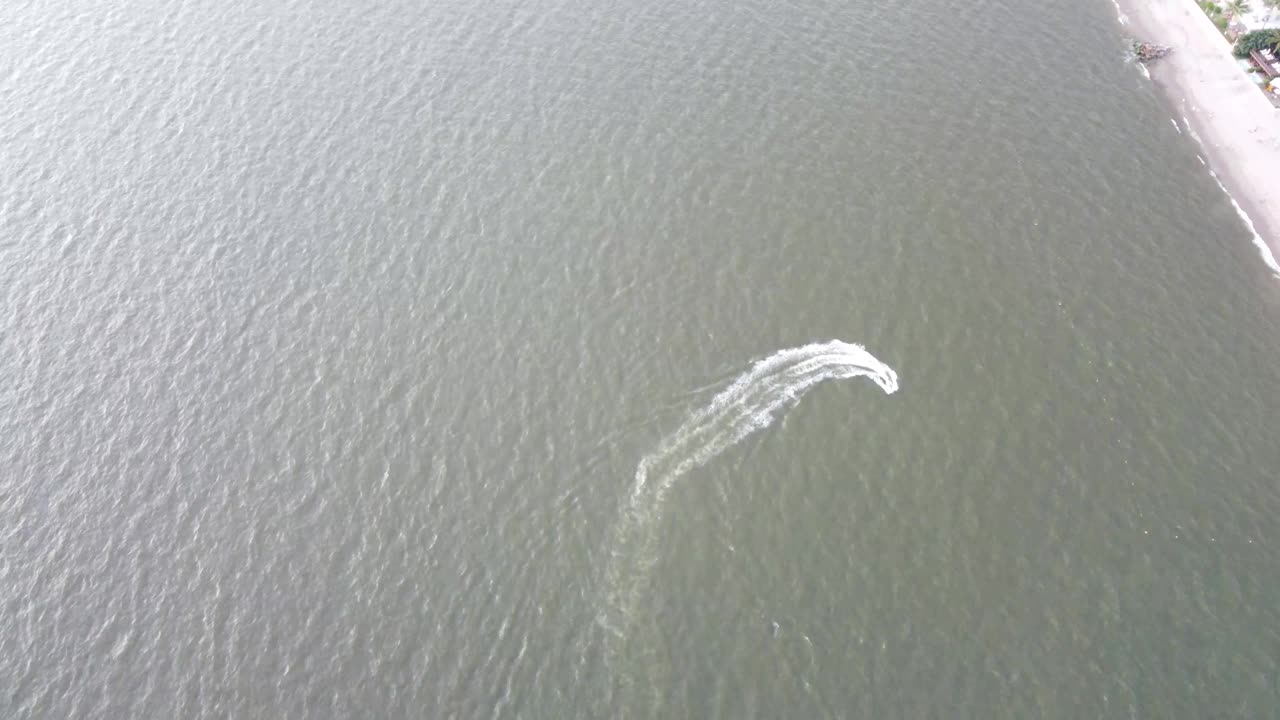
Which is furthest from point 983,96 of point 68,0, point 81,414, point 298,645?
point 68,0

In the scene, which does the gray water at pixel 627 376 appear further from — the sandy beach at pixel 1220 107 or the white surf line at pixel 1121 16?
the sandy beach at pixel 1220 107

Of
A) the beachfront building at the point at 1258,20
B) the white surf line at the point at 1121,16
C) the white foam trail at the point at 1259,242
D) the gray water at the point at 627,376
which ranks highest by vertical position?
the beachfront building at the point at 1258,20

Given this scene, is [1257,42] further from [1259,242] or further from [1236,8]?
[1259,242]

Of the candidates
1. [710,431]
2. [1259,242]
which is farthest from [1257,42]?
[710,431]

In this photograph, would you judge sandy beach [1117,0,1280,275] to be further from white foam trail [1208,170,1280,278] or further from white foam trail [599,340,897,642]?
white foam trail [599,340,897,642]

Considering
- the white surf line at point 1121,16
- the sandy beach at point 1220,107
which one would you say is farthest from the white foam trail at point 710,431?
the white surf line at point 1121,16

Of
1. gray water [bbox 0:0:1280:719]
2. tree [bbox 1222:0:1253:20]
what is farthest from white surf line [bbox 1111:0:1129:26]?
tree [bbox 1222:0:1253:20]

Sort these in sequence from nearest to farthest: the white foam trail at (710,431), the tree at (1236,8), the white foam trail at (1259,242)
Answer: the white foam trail at (710,431)
the white foam trail at (1259,242)
the tree at (1236,8)
